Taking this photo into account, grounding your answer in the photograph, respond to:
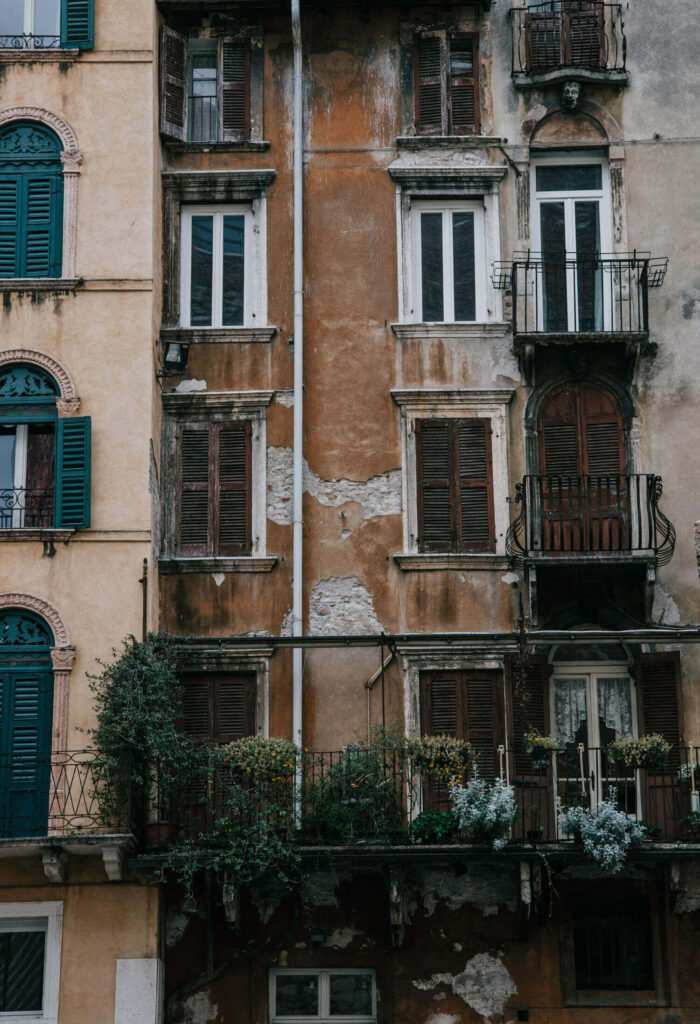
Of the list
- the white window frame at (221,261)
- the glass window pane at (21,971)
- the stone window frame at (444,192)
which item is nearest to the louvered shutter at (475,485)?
the stone window frame at (444,192)

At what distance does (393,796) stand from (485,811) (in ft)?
4.67

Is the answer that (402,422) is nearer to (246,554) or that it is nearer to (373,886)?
(246,554)

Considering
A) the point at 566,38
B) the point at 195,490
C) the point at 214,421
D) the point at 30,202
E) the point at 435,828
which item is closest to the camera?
the point at 435,828

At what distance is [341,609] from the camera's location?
22.6 metres

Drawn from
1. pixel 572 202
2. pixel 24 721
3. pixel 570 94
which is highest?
pixel 570 94

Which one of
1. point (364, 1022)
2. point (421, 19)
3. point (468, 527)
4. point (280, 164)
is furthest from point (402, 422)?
point (364, 1022)

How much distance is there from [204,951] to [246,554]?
200 inches

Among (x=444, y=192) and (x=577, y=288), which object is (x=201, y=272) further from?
(x=577, y=288)

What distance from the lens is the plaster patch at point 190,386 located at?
2339 cm

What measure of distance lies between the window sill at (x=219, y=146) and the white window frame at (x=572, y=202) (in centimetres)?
379

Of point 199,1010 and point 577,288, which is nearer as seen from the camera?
point 199,1010

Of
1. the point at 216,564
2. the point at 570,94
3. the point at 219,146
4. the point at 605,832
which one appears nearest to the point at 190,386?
the point at 216,564

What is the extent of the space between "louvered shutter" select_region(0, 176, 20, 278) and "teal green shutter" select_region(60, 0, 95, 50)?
201cm

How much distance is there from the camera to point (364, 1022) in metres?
21.1
